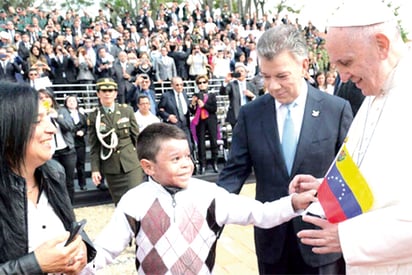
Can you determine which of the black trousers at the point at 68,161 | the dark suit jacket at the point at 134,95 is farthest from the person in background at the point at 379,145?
the dark suit jacket at the point at 134,95

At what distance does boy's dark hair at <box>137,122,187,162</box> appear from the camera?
6.25 feet

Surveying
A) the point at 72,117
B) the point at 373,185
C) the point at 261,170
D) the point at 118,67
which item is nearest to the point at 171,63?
the point at 118,67

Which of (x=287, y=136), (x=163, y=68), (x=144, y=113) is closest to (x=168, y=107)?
(x=144, y=113)

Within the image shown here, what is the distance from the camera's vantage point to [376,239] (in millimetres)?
1312

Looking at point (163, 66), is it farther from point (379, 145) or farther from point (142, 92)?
point (379, 145)

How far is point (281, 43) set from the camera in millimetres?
1965

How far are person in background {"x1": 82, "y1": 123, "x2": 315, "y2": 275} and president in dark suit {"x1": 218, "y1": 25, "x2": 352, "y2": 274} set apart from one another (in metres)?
0.29

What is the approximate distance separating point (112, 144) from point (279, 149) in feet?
10.5

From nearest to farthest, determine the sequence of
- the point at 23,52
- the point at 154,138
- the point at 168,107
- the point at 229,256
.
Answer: the point at 154,138, the point at 229,256, the point at 168,107, the point at 23,52

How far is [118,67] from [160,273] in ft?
28.0

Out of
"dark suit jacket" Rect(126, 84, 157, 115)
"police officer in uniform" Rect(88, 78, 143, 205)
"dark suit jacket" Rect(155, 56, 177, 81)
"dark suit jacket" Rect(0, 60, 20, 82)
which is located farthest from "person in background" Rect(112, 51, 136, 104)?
"police officer in uniform" Rect(88, 78, 143, 205)

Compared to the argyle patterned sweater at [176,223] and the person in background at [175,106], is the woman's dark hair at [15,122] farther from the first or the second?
the person in background at [175,106]

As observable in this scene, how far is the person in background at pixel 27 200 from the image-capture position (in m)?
1.48

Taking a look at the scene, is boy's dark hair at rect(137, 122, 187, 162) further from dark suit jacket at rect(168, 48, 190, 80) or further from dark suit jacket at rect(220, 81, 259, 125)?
dark suit jacket at rect(168, 48, 190, 80)
